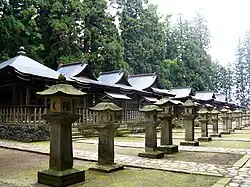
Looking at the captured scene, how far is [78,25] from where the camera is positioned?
101ft

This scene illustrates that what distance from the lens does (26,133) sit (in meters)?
15.0

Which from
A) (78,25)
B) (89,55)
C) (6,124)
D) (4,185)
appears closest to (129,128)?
(6,124)

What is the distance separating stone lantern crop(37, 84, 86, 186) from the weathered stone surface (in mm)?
9155

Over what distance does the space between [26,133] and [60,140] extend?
376 inches

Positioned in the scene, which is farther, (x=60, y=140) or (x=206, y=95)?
(x=206, y=95)

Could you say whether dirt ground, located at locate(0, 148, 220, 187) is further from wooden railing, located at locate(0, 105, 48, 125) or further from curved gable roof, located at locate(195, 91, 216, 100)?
curved gable roof, located at locate(195, 91, 216, 100)

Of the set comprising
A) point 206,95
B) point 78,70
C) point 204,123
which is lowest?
point 204,123

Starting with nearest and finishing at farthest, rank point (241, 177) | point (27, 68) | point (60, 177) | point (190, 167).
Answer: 1. point (60, 177)
2. point (241, 177)
3. point (190, 167)
4. point (27, 68)

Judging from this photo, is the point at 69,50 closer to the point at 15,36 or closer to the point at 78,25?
the point at 78,25

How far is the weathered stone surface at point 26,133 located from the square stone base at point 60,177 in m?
9.17

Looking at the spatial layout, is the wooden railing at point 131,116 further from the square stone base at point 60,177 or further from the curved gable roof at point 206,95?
the curved gable roof at point 206,95

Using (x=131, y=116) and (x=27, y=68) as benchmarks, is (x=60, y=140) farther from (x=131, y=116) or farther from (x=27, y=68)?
(x=131, y=116)

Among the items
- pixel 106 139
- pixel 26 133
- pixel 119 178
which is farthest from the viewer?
pixel 26 133

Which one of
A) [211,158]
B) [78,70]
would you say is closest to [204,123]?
[211,158]
